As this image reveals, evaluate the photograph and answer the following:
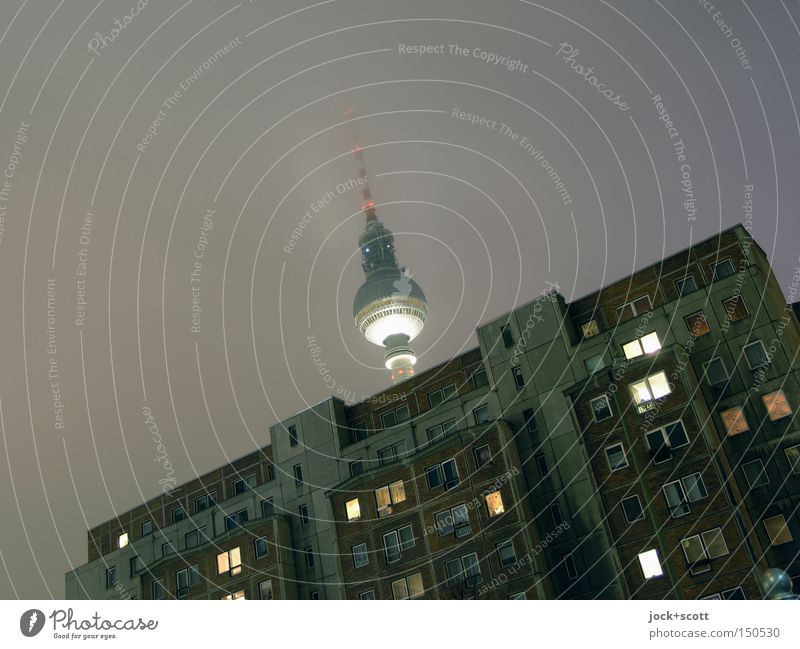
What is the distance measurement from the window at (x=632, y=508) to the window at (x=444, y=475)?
504 inches

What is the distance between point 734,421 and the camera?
54.4m

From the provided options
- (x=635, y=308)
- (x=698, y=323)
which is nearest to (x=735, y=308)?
(x=698, y=323)

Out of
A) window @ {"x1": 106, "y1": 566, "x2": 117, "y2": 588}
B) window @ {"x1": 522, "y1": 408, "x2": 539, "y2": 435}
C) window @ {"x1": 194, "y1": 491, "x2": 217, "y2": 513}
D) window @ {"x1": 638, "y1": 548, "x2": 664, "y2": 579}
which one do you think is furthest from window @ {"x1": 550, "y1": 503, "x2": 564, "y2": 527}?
window @ {"x1": 106, "y1": 566, "x2": 117, "y2": 588}

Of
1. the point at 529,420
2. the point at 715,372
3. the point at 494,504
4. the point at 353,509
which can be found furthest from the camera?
the point at 353,509

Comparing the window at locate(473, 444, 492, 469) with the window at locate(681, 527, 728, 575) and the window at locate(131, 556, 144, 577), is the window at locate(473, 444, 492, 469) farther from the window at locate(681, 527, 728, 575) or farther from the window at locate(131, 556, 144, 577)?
the window at locate(131, 556, 144, 577)

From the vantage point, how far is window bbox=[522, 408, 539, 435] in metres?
61.8

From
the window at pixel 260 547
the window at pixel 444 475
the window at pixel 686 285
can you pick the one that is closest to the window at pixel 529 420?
the window at pixel 444 475

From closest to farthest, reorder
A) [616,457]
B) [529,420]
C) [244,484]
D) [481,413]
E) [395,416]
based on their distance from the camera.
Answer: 1. [616,457]
2. [529,420]
3. [481,413]
4. [395,416]
5. [244,484]

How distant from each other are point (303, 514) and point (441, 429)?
14.7 m

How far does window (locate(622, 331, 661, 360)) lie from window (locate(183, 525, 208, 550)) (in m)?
41.9

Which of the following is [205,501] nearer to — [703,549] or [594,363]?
[594,363]

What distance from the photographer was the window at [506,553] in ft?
189

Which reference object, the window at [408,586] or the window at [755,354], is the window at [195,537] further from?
the window at [755,354]
